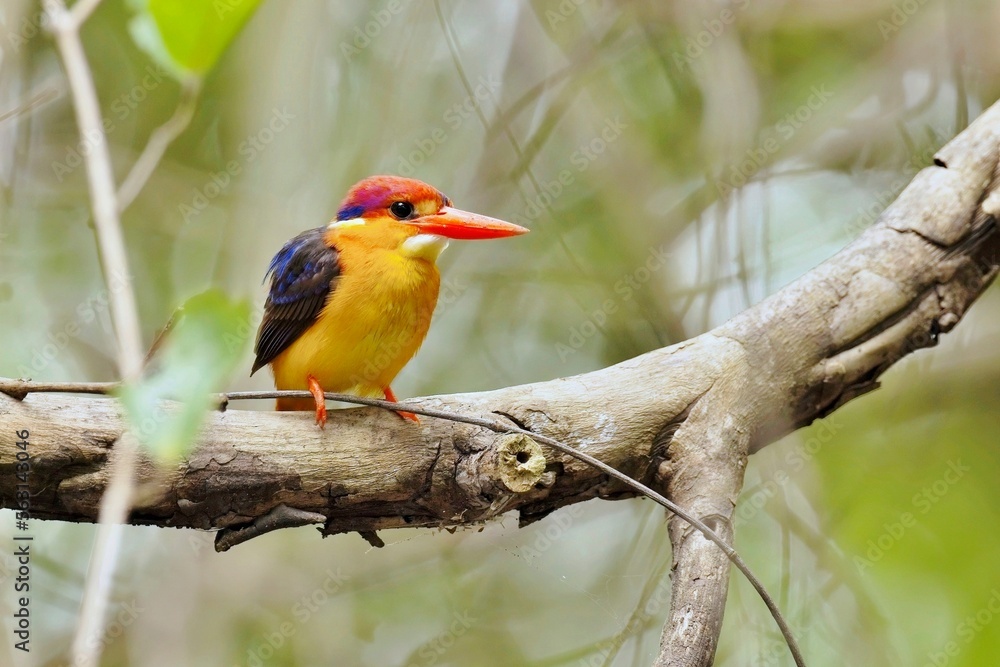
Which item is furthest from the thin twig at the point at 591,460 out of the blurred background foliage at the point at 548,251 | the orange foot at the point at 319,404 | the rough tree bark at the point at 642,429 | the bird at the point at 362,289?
the blurred background foliage at the point at 548,251

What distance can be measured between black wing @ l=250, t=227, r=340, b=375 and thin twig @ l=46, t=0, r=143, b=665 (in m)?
0.92

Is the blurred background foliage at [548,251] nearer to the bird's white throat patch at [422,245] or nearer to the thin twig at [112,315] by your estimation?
the bird's white throat patch at [422,245]

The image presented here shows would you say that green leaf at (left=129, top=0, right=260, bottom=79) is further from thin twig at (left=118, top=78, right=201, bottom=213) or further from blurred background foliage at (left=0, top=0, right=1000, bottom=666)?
blurred background foliage at (left=0, top=0, right=1000, bottom=666)

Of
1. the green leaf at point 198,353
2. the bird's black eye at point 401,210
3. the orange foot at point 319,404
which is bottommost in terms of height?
the green leaf at point 198,353

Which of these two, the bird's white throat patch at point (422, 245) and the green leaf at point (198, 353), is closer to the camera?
the green leaf at point (198, 353)

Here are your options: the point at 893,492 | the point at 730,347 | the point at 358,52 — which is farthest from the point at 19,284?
the point at 893,492

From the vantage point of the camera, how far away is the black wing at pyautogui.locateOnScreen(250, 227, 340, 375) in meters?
2.11

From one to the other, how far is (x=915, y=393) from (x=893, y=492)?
1.36 ft

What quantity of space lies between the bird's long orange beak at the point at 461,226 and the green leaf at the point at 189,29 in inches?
45.8

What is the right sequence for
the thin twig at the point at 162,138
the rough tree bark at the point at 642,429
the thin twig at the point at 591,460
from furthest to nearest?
the rough tree bark at the point at 642,429, the thin twig at the point at 591,460, the thin twig at the point at 162,138

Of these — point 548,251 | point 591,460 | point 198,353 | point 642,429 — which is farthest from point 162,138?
point 548,251

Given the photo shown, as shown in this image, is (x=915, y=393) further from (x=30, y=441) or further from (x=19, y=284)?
(x=19, y=284)

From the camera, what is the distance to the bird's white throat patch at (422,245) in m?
2.15

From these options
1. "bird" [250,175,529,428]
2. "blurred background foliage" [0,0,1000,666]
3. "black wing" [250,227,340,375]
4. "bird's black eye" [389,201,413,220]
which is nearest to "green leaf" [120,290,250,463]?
"bird" [250,175,529,428]
